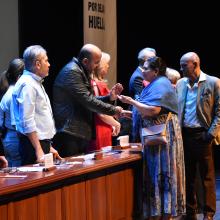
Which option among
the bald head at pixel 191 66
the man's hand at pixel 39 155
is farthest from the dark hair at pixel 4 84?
the bald head at pixel 191 66

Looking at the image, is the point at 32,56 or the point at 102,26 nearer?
the point at 32,56

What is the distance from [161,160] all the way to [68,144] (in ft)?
2.35

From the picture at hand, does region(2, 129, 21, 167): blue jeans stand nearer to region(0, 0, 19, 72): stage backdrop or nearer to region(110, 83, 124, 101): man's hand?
region(110, 83, 124, 101): man's hand

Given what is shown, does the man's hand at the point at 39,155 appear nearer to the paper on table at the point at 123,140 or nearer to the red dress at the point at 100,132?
the red dress at the point at 100,132

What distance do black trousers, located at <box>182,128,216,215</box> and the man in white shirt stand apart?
1487mm

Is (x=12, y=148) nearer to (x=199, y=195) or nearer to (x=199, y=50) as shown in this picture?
(x=199, y=195)

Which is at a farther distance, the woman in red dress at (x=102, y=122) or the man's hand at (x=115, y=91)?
the woman in red dress at (x=102, y=122)

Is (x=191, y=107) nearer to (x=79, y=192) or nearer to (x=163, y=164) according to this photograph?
(x=163, y=164)

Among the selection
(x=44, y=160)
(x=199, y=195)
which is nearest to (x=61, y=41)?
(x=199, y=195)

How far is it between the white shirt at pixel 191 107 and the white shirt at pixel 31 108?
1460 millimetres

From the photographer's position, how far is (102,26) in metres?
5.84

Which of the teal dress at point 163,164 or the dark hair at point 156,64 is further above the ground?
the dark hair at point 156,64

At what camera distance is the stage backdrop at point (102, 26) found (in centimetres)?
561

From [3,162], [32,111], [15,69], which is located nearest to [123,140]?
[15,69]
